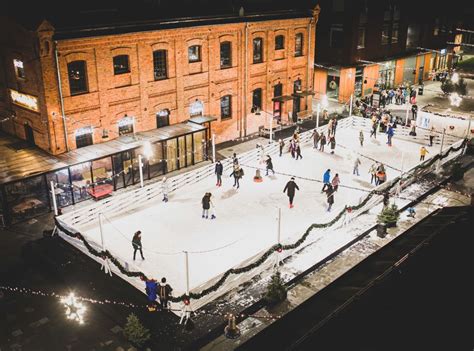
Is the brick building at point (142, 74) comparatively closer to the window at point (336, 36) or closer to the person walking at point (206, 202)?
the person walking at point (206, 202)

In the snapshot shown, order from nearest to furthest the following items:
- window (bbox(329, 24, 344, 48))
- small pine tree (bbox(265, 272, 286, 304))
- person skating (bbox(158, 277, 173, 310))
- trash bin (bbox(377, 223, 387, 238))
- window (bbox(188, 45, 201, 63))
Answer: person skating (bbox(158, 277, 173, 310)) → small pine tree (bbox(265, 272, 286, 304)) → trash bin (bbox(377, 223, 387, 238)) → window (bbox(188, 45, 201, 63)) → window (bbox(329, 24, 344, 48))

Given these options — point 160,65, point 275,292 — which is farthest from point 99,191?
point 275,292

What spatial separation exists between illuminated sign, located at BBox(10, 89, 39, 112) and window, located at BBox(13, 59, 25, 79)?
0.95 meters

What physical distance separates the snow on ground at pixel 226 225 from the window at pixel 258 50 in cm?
897

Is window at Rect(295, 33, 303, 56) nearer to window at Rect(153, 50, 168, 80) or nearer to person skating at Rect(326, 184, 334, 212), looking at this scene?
window at Rect(153, 50, 168, 80)

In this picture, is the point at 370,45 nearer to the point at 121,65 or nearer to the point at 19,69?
the point at 121,65

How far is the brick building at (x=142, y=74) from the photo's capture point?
25.5 meters

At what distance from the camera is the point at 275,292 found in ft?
58.6

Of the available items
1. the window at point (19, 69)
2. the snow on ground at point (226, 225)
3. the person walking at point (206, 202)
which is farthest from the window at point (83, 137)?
the person walking at point (206, 202)

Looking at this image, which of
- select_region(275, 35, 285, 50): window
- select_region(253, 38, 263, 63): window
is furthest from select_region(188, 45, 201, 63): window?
select_region(275, 35, 285, 50): window

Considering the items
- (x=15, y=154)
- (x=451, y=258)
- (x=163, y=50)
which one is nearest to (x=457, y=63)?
(x=163, y=50)

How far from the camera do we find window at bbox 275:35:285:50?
36.7 m

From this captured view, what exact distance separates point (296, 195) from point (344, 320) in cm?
1198

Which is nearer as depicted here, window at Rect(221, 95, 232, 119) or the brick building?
the brick building
